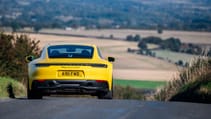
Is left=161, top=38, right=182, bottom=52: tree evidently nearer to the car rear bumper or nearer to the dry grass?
the dry grass

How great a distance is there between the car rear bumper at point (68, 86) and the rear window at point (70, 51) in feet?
2.51

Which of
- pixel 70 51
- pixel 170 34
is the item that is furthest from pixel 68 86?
pixel 170 34

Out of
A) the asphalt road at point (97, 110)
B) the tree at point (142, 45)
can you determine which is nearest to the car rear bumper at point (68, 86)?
the asphalt road at point (97, 110)

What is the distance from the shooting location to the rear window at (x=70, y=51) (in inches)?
655

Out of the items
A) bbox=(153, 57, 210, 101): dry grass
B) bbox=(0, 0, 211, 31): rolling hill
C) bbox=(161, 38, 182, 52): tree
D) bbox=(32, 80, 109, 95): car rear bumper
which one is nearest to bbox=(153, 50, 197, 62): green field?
bbox=(161, 38, 182, 52): tree

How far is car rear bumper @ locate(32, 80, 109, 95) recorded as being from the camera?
1598 centimetres

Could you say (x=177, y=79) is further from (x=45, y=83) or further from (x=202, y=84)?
(x=45, y=83)

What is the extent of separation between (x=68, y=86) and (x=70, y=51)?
1271 millimetres

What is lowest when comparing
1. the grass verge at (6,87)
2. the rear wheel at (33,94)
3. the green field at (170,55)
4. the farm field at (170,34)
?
the green field at (170,55)

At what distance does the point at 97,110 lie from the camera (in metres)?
13.5

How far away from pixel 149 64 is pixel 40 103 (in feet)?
163

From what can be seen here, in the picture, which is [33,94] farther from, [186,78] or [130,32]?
[130,32]

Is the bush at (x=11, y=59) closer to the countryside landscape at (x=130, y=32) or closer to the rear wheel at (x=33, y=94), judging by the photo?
the countryside landscape at (x=130, y=32)

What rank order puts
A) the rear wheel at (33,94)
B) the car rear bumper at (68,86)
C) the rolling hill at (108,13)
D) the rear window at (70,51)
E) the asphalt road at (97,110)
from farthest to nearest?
the rolling hill at (108,13) → the rear window at (70,51) → the rear wheel at (33,94) → the car rear bumper at (68,86) → the asphalt road at (97,110)
